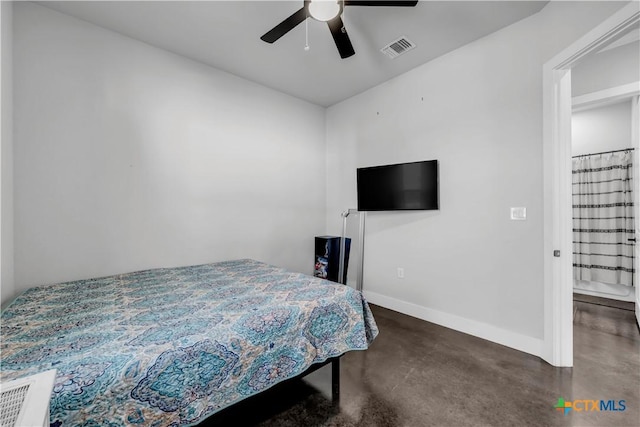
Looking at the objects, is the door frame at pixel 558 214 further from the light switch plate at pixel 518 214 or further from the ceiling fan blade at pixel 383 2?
the ceiling fan blade at pixel 383 2

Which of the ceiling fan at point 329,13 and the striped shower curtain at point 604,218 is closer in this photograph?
the ceiling fan at point 329,13

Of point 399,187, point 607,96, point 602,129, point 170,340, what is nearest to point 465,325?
point 399,187

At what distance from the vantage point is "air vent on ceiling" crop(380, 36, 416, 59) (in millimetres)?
2664

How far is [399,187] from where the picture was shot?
3264mm

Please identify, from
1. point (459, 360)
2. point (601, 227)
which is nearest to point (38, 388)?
point (459, 360)

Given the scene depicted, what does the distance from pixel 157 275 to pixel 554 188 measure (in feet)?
11.2

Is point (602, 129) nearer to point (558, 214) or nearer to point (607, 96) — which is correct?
point (607, 96)

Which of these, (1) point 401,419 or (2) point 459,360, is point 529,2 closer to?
(2) point 459,360

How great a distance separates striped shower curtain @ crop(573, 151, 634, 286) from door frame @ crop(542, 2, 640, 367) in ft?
7.76

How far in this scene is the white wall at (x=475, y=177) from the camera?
233cm

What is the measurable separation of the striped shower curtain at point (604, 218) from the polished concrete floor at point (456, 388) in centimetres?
138

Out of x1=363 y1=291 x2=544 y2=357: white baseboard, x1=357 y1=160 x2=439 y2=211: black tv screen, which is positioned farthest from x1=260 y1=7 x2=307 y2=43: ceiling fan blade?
x1=363 y1=291 x2=544 y2=357: white baseboard

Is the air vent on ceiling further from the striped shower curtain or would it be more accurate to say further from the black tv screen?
the striped shower curtain

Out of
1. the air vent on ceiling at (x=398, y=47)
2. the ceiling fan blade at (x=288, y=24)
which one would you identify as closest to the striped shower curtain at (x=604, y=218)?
the air vent on ceiling at (x=398, y=47)
